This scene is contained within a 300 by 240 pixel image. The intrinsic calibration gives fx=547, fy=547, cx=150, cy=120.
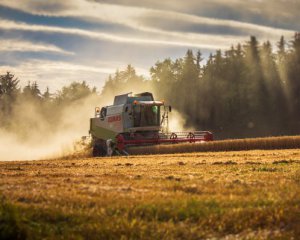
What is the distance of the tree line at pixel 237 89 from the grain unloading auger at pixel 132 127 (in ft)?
128

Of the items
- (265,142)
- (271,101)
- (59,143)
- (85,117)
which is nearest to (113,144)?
(265,142)

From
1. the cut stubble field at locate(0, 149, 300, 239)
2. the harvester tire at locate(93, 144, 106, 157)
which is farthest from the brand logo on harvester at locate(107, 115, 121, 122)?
the cut stubble field at locate(0, 149, 300, 239)

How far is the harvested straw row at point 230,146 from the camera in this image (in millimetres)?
36000

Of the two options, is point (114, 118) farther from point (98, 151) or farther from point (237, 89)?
point (237, 89)

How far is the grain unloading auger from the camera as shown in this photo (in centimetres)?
3856

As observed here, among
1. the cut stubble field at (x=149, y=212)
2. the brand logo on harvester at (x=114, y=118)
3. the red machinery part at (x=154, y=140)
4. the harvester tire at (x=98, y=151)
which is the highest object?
the brand logo on harvester at (x=114, y=118)

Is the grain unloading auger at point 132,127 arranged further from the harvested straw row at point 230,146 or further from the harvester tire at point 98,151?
the harvested straw row at point 230,146

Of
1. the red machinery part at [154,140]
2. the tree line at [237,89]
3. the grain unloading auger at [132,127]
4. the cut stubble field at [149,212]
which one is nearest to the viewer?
the cut stubble field at [149,212]

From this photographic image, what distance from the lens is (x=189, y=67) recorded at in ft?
351

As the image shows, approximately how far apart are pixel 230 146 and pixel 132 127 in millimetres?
7327

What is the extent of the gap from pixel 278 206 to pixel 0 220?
4202 millimetres

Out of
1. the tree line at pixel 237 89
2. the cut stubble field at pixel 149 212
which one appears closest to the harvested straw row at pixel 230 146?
the cut stubble field at pixel 149 212

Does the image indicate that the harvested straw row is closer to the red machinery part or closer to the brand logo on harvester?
the red machinery part

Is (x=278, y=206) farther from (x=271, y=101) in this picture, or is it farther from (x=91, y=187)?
(x=271, y=101)
